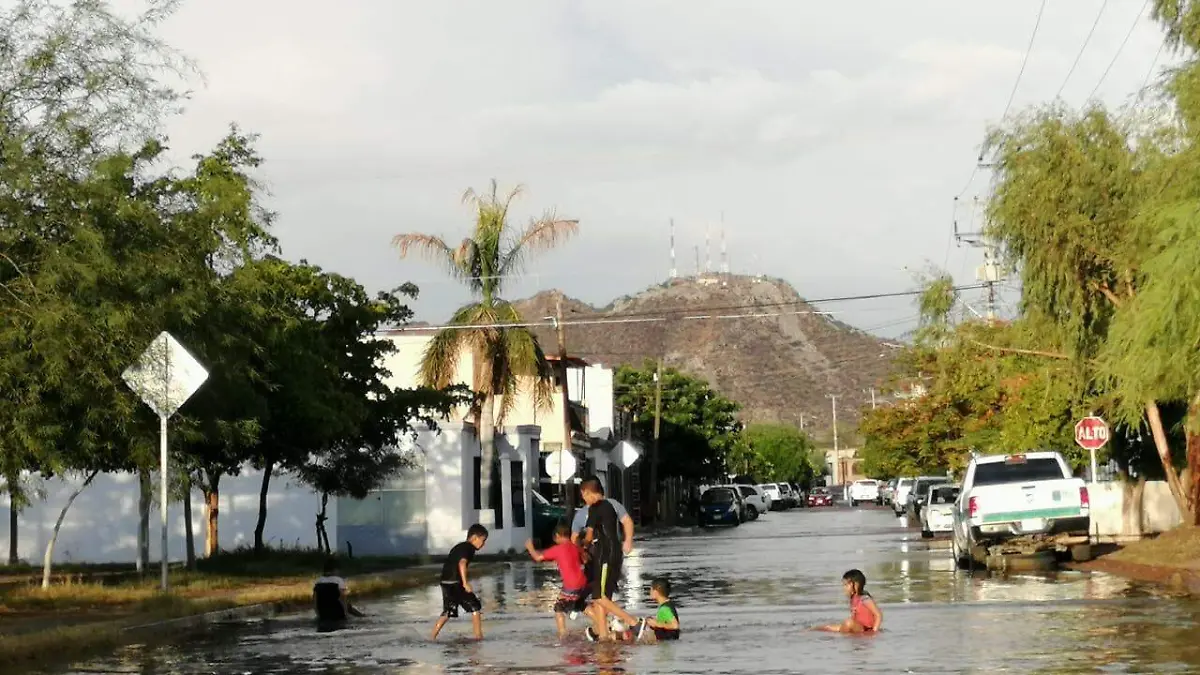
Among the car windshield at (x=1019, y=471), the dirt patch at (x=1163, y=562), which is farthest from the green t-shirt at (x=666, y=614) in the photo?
the car windshield at (x=1019, y=471)

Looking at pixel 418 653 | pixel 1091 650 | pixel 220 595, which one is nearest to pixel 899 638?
pixel 1091 650

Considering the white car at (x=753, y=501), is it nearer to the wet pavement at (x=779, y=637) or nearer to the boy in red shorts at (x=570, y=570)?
the wet pavement at (x=779, y=637)

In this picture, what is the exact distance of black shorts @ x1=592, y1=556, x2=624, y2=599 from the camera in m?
18.0

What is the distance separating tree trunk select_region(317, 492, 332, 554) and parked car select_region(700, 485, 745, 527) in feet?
119

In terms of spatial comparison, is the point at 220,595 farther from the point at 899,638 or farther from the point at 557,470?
the point at 557,470

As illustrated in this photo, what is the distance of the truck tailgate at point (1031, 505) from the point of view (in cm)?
3042

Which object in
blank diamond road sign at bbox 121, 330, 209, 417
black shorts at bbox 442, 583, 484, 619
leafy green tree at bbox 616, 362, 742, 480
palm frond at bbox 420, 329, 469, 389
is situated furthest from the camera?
leafy green tree at bbox 616, 362, 742, 480

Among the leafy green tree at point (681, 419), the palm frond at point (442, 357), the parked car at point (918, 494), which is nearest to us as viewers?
the palm frond at point (442, 357)

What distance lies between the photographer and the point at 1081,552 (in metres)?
32.3

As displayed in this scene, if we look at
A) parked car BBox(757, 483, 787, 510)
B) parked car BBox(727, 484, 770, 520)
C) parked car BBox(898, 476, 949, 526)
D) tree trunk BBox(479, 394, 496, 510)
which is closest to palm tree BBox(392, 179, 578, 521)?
tree trunk BBox(479, 394, 496, 510)

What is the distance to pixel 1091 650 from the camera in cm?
1566

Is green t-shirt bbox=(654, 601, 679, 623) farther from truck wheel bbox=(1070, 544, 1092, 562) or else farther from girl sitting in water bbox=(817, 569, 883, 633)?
truck wheel bbox=(1070, 544, 1092, 562)

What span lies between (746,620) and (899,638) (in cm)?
347

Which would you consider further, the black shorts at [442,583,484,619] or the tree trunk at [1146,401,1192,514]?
the tree trunk at [1146,401,1192,514]
